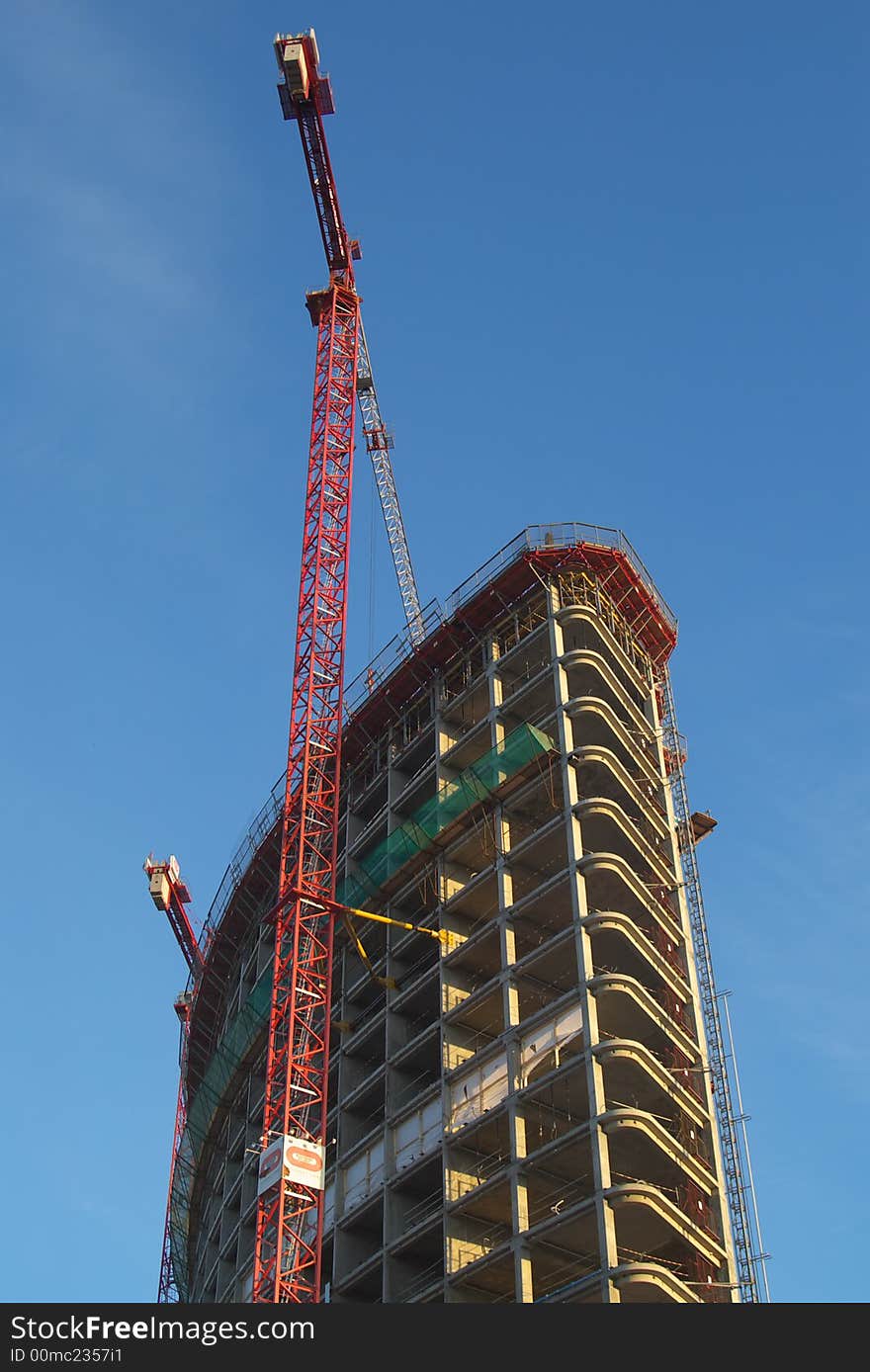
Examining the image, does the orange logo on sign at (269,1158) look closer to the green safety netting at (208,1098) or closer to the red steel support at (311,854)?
the red steel support at (311,854)

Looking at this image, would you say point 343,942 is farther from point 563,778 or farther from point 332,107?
point 332,107

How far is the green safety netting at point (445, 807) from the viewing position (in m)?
67.8

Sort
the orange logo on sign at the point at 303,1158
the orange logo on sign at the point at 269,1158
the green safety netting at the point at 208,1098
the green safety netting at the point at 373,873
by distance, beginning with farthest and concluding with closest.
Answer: the green safety netting at the point at 208,1098 → the green safety netting at the point at 373,873 → the orange logo on sign at the point at 269,1158 → the orange logo on sign at the point at 303,1158

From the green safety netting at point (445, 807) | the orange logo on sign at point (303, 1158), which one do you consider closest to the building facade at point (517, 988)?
the green safety netting at point (445, 807)

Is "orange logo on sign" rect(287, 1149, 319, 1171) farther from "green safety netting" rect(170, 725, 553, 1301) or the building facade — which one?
"green safety netting" rect(170, 725, 553, 1301)

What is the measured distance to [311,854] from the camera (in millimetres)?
74250

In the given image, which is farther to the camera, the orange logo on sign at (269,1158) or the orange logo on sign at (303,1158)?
the orange logo on sign at (269,1158)

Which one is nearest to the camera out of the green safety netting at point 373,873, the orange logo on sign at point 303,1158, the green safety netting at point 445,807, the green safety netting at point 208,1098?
the orange logo on sign at point 303,1158

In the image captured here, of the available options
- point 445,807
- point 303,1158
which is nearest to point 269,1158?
point 303,1158

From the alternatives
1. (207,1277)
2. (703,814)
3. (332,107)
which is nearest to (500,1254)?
(703,814)

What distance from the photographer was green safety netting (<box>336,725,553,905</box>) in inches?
2667

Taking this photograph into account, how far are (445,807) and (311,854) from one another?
694 centimetres

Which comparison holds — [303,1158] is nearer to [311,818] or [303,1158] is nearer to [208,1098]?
[311,818]

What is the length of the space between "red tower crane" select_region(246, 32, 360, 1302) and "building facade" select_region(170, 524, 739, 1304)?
9.20ft
